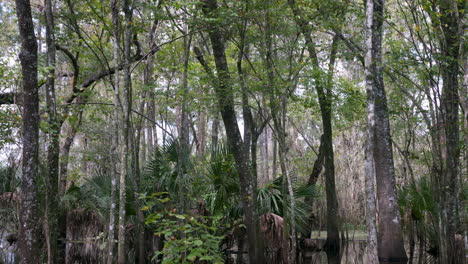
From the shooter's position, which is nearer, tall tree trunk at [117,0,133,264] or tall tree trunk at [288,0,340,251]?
tall tree trunk at [117,0,133,264]

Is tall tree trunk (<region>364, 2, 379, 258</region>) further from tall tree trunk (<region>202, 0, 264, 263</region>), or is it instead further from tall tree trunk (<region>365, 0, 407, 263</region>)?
tall tree trunk (<region>202, 0, 264, 263</region>)

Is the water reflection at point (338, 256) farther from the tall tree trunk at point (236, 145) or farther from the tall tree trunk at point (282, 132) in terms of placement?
the tall tree trunk at point (236, 145)

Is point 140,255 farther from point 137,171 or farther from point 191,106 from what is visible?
point 191,106

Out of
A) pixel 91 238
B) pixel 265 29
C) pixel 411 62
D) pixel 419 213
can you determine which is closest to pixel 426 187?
pixel 419 213

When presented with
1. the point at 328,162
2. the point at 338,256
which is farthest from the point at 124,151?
the point at 328,162

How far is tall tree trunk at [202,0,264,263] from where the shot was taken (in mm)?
10594

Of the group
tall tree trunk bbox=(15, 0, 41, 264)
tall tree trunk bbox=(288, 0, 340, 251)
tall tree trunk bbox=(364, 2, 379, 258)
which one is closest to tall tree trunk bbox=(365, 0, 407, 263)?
tall tree trunk bbox=(364, 2, 379, 258)

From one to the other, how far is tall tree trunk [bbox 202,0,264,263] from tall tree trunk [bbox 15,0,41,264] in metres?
4.20

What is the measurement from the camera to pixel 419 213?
1388 centimetres

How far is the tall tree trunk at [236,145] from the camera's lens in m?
10.6

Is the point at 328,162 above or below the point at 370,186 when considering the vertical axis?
above

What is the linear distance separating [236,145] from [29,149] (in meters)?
5.13

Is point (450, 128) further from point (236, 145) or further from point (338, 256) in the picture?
point (338, 256)

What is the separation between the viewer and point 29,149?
22.6ft
